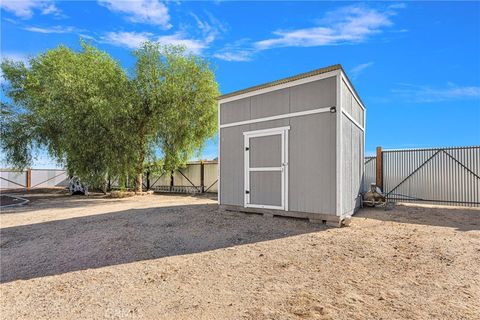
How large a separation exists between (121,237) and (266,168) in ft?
11.4

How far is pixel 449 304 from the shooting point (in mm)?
2594

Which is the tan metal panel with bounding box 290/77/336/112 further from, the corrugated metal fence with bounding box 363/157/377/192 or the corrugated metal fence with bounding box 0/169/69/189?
the corrugated metal fence with bounding box 0/169/69/189

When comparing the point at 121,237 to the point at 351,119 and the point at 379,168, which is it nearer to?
the point at 351,119

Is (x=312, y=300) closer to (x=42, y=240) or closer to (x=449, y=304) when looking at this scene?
(x=449, y=304)

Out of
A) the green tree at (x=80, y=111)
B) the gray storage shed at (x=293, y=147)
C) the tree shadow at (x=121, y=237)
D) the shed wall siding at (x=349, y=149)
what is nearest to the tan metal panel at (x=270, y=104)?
the gray storage shed at (x=293, y=147)

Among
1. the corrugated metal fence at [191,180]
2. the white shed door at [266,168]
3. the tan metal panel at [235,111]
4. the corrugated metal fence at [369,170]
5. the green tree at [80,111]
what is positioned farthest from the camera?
the corrugated metal fence at [191,180]

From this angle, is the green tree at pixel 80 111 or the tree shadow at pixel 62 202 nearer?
the tree shadow at pixel 62 202

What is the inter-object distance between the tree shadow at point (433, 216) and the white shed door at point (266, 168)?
2313 mm

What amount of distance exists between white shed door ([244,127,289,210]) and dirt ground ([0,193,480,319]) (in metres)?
0.66

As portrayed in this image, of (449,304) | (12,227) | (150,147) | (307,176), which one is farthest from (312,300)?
(150,147)

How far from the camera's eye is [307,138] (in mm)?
6000

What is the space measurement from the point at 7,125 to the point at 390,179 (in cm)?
1782

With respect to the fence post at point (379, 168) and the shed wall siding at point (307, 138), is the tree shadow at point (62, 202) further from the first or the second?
the fence post at point (379, 168)

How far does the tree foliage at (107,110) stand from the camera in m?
11.6
